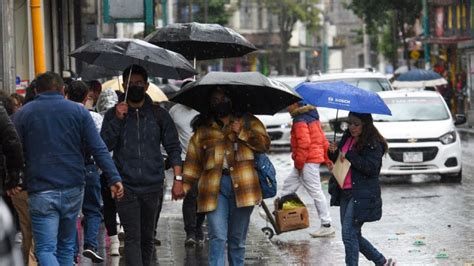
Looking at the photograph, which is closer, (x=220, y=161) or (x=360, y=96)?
(x=220, y=161)

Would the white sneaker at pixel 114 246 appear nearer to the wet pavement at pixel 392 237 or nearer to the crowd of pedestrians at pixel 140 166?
the wet pavement at pixel 392 237

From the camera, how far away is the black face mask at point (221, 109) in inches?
373

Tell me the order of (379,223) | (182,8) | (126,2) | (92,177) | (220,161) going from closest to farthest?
(220,161)
(92,177)
(379,223)
(126,2)
(182,8)

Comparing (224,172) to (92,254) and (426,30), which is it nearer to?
(92,254)

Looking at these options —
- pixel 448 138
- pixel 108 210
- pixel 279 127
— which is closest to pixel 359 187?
pixel 108 210

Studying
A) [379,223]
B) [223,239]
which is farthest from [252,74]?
[379,223]

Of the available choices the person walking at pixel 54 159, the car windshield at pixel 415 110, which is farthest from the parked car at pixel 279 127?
the person walking at pixel 54 159

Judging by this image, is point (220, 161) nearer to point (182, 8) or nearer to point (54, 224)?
point (54, 224)

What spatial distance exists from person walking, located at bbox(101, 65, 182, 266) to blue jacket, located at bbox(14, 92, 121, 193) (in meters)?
0.57

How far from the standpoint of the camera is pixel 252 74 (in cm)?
964

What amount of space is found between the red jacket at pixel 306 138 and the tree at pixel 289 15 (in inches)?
2797

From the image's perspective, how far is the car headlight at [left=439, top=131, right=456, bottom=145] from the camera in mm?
20578

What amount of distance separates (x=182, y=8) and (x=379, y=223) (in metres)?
63.9

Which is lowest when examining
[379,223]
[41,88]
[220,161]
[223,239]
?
[379,223]
